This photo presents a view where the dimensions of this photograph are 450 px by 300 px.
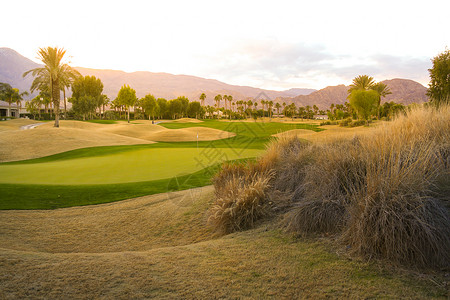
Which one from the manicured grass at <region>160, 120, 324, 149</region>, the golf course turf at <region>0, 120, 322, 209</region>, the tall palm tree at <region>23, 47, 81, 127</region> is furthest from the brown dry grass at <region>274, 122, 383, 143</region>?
the tall palm tree at <region>23, 47, 81, 127</region>

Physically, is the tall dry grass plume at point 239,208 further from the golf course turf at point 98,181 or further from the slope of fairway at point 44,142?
the slope of fairway at point 44,142

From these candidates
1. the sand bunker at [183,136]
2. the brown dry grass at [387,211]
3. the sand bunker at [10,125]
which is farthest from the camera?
the sand bunker at [10,125]

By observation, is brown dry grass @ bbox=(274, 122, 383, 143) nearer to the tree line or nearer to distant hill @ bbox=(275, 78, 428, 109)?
the tree line

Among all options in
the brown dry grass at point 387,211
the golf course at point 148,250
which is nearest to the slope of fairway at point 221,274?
the golf course at point 148,250

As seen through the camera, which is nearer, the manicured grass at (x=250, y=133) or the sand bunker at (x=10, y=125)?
the manicured grass at (x=250, y=133)

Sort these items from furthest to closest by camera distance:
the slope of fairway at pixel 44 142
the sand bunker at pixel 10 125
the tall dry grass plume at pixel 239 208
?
the sand bunker at pixel 10 125, the slope of fairway at pixel 44 142, the tall dry grass plume at pixel 239 208

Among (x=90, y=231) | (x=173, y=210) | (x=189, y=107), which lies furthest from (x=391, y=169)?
(x=189, y=107)

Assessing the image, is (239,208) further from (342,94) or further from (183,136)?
(342,94)

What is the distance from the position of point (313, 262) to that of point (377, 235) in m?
0.81

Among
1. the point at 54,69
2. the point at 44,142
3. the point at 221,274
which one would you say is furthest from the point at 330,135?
the point at 54,69

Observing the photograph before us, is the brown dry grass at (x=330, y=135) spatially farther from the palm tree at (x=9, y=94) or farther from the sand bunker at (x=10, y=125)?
the palm tree at (x=9, y=94)

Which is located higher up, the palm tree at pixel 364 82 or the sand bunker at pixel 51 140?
the palm tree at pixel 364 82

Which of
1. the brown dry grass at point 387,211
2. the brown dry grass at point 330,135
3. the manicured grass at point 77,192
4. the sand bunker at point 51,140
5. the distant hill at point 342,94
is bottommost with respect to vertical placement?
the manicured grass at point 77,192

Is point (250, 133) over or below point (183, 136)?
over
